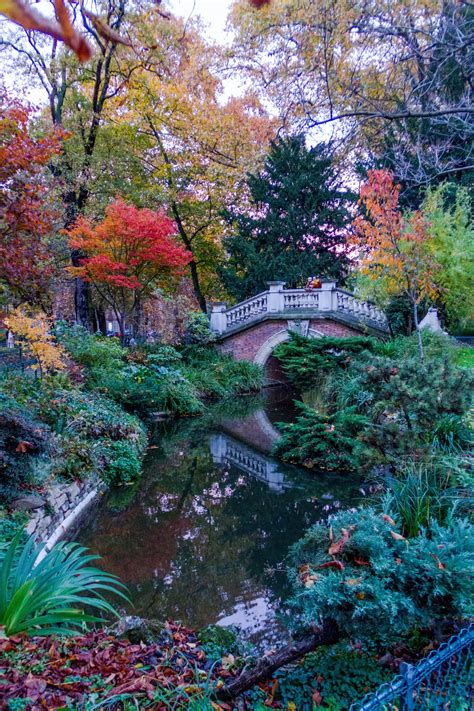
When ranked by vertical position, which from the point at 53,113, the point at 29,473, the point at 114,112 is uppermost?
the point at 114,112

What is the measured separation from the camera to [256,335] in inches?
671

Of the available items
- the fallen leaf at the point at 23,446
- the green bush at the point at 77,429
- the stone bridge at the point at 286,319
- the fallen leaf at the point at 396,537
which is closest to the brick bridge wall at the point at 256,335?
the stone bridge at the point at 286,319

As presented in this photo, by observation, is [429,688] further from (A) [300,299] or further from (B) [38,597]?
(A) [300,299]

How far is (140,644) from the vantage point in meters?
3.00

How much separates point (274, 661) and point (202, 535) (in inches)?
106

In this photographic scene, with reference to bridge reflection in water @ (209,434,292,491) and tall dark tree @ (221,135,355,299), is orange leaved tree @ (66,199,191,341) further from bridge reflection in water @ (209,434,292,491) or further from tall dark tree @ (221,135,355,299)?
bridge reflection in water @ (209,434,292,491)

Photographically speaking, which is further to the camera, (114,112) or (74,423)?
(114,112)

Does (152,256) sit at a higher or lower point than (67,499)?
higher

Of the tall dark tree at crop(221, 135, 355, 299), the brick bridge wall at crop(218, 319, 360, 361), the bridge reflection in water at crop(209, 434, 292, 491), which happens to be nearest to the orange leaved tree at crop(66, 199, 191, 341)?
the brick bridge wall at crop(218, 319, 360, 361)

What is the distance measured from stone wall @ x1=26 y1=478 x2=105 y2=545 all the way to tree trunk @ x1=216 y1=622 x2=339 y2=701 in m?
2.39

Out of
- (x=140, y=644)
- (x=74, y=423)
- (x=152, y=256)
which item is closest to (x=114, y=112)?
(x=152, y=256)

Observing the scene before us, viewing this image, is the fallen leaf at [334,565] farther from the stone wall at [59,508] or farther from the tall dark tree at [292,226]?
the tall dark tree at [292,226]

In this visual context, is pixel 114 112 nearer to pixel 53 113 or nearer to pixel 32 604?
pixel 53 113

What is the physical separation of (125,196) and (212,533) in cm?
1445
